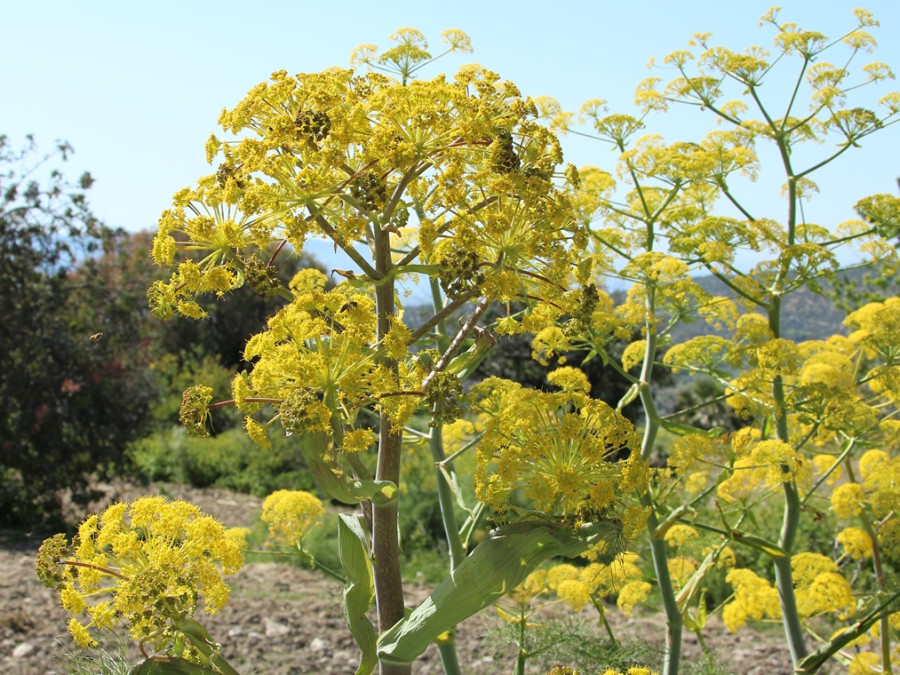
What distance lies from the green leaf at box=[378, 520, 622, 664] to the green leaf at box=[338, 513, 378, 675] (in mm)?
89

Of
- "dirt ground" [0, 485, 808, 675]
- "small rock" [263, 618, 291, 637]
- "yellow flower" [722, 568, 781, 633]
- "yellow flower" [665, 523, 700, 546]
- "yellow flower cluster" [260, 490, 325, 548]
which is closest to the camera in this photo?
"yellow flower cluster" [260, 490, 325, 548]

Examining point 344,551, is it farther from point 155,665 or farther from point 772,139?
point 772,139

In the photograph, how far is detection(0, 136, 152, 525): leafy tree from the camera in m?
9.77

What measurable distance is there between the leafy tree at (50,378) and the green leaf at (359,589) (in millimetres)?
8581

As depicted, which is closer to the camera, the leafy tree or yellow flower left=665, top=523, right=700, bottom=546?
yellow flower left=665, top=523, right=700, bottom=546

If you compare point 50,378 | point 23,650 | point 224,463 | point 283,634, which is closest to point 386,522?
point 23,650

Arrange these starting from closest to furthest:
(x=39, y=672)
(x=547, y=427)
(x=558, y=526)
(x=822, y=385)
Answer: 1. (x=558, y=526)
2. (x=547, y=427)
3. (x=822, y=385)
4. (x=39, y=672)

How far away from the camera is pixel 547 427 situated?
203 centimetres

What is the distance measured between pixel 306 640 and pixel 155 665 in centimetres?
524

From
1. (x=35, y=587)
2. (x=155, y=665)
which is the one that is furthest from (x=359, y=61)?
(x=35, y=587)

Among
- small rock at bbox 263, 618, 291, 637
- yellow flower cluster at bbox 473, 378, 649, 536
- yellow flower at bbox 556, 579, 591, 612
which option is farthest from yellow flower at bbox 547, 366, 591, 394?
small rock at bbox 263, 618, 291, 637

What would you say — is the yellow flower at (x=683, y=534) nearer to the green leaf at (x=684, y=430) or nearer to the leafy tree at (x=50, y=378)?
the green leaf at (x=684, y=430)

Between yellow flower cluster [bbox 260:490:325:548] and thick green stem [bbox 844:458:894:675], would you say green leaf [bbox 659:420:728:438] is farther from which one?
yellow flower cluster [bbox 260:490:325:548]

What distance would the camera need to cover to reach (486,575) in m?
1.80
